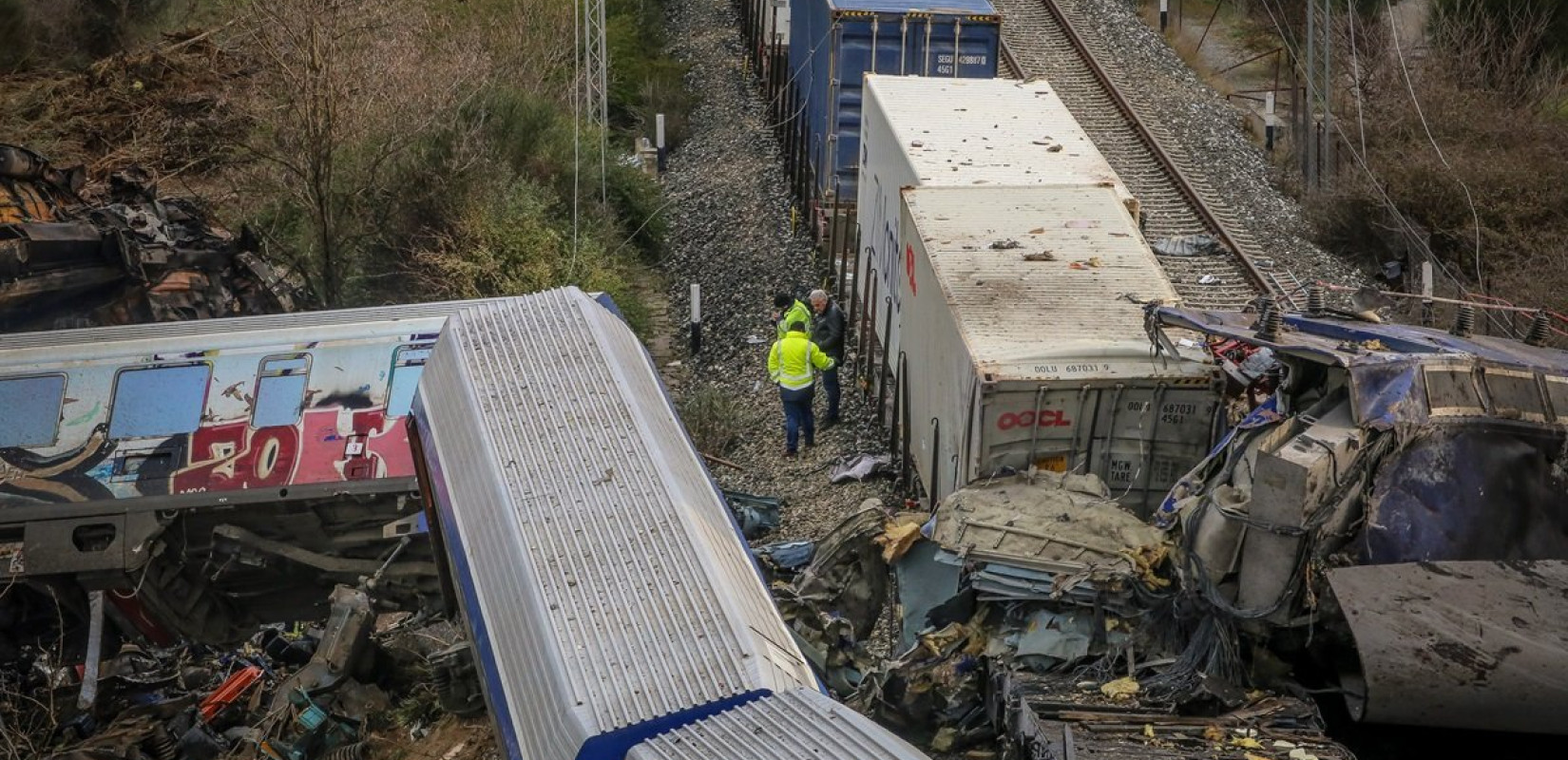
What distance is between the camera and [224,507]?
938 centimetres

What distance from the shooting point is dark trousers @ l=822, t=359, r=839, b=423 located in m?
13.1

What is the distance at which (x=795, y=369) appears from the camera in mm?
12406

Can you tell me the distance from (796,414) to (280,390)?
14.5ft

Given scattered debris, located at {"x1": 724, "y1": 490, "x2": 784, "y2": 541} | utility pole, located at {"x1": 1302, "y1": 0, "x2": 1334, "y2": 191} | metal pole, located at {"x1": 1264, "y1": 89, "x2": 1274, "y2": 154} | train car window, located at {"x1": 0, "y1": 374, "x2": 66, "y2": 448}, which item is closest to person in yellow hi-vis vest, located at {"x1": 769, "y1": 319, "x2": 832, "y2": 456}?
scattered debris, located at {"x1": 724, "y1": 490, "x2": 784, "y2": 541}

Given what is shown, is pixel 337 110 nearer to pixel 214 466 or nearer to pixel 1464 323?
pixel 214 466

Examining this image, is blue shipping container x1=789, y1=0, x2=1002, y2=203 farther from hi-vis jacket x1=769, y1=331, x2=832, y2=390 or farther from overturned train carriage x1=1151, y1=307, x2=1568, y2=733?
overturned train carriage x1=1151, y1=307, x2=1568, y2=733

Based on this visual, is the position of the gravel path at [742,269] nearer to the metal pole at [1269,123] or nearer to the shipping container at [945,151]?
the shipping container at [945,151]

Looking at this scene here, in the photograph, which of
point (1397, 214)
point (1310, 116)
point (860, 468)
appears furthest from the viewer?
point (1310, 116)

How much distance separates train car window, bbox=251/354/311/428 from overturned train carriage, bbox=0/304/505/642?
1 cm

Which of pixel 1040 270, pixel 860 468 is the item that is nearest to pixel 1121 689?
pixel 1040 270

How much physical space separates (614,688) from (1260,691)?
3.26 m

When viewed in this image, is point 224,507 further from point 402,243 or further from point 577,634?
point 402,243

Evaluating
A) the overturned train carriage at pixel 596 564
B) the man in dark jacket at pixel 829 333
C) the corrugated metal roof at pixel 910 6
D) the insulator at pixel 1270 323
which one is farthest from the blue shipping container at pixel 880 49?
the overturned train carriage at pixel 596 564

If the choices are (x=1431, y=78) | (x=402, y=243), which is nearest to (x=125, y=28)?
(x=402, y=243)
